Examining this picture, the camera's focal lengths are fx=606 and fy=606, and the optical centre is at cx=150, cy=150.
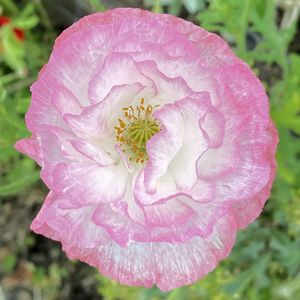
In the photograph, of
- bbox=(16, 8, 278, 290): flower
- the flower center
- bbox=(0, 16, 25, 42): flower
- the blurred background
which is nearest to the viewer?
bbox=(16, 8, 278, 290): flower

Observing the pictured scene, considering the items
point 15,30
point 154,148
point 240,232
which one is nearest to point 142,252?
point 154,148

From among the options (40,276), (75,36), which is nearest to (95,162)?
(75,36)

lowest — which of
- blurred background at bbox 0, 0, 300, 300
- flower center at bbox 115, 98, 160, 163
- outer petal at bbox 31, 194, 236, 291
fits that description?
blurred background at bbox 0, 0, 300, 300

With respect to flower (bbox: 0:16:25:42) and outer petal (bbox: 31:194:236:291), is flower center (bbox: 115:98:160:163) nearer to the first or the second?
outer petal (bbox: 31:194:236:291)

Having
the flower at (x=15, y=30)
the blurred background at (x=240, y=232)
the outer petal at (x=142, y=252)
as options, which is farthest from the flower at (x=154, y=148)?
the flower at (x=15, y=30)

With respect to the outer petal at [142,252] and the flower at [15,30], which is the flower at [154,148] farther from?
the flower at [15,30]

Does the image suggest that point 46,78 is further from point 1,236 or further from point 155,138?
point 1,236

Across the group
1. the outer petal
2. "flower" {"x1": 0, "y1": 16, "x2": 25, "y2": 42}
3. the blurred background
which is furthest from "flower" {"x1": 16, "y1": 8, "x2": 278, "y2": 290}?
"flower" {"x1": 0, "y1": 16, "x2": 25, "y2": 42}
